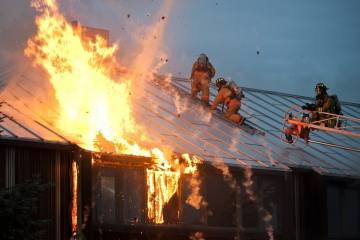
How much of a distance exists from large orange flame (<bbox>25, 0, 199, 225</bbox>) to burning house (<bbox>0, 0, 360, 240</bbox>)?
4 cm

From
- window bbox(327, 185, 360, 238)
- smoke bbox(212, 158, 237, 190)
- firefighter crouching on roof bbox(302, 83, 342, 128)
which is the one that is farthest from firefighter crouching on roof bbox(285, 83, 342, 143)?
smoke bbox(212, 158, 237, 190)

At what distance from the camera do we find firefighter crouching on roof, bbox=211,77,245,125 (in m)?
32.8

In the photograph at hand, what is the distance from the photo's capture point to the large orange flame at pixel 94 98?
23766 millimetres

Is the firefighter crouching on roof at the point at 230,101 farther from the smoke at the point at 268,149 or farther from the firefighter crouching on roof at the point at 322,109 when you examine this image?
the firefighter crouching on roof at the point at 322,109

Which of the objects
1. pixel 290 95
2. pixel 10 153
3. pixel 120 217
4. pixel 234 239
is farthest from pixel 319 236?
pixel 290 95

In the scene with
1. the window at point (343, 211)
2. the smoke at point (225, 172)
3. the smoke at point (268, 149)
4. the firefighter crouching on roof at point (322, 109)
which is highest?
the firefighter crouching on roof at point (322, 109)

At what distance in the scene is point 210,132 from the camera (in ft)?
97.1

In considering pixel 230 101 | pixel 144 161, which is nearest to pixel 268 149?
pixel 230 101

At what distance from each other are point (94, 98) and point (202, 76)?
27.8 ft

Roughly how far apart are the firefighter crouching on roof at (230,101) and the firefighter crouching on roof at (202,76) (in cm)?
89

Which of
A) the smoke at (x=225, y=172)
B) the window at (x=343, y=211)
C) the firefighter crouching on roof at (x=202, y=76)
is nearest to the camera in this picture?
the smoke at (x=225, y=172)

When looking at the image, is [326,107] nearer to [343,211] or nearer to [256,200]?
[343,211]

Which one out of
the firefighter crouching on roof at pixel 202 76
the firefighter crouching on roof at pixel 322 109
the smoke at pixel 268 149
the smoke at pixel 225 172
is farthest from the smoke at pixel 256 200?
the firefighter crouching on roof at pixel 202 76

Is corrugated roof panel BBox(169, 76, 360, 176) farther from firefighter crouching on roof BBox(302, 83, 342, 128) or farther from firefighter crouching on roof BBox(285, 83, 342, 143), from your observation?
firefighter crouching on roof BBox(302, 83, 342, 128)
